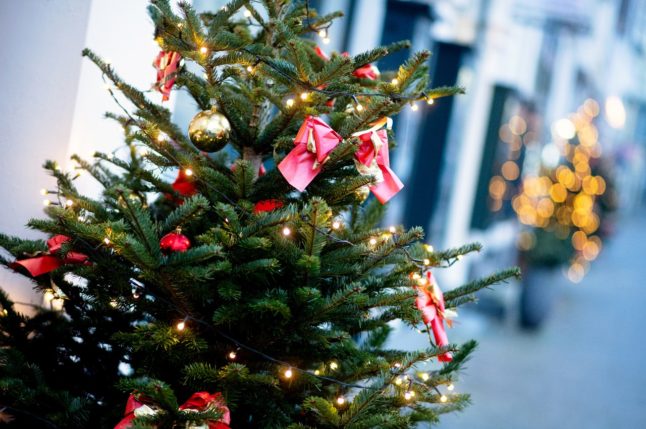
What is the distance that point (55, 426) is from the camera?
6.39 feet

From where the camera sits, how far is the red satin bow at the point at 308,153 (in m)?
1.94

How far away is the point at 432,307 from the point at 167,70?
A: 108cm

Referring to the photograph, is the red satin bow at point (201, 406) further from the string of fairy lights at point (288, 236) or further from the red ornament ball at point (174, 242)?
the red ornament ball at point (174, 242)

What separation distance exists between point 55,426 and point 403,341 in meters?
5.75

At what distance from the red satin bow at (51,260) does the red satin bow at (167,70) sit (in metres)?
0.54

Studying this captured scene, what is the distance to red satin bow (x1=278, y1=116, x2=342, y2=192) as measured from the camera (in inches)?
76.4

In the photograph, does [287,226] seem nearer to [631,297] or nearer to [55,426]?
Answer: [55,426]

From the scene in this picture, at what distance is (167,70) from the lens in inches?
84.7

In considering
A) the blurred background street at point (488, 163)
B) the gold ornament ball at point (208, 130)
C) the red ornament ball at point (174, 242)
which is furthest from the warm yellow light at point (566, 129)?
the red ornament ball at point (174, 242)

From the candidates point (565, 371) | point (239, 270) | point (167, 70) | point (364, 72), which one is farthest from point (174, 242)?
point (565, 371)

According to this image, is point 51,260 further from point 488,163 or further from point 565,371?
point 488,163

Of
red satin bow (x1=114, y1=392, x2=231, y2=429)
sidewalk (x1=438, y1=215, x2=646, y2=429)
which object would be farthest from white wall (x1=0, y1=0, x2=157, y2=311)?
sidewalk (x1=438, y1=215, x2=646, y2=429)

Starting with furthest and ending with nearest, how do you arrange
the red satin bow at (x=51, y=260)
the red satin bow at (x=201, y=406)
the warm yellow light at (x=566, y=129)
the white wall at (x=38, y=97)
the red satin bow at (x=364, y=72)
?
the warm yellow light at (x=566, y=129) → the white wall at (x=38, y=97) → the red satin bow at (x=364, y=72) → the red satin bow at (x=51, y=260) → the red satin bow at (x=201, y=406)

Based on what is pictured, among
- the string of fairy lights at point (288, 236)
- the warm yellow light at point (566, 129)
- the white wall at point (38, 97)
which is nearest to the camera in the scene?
the string of fairy lights at point (288, 236)
